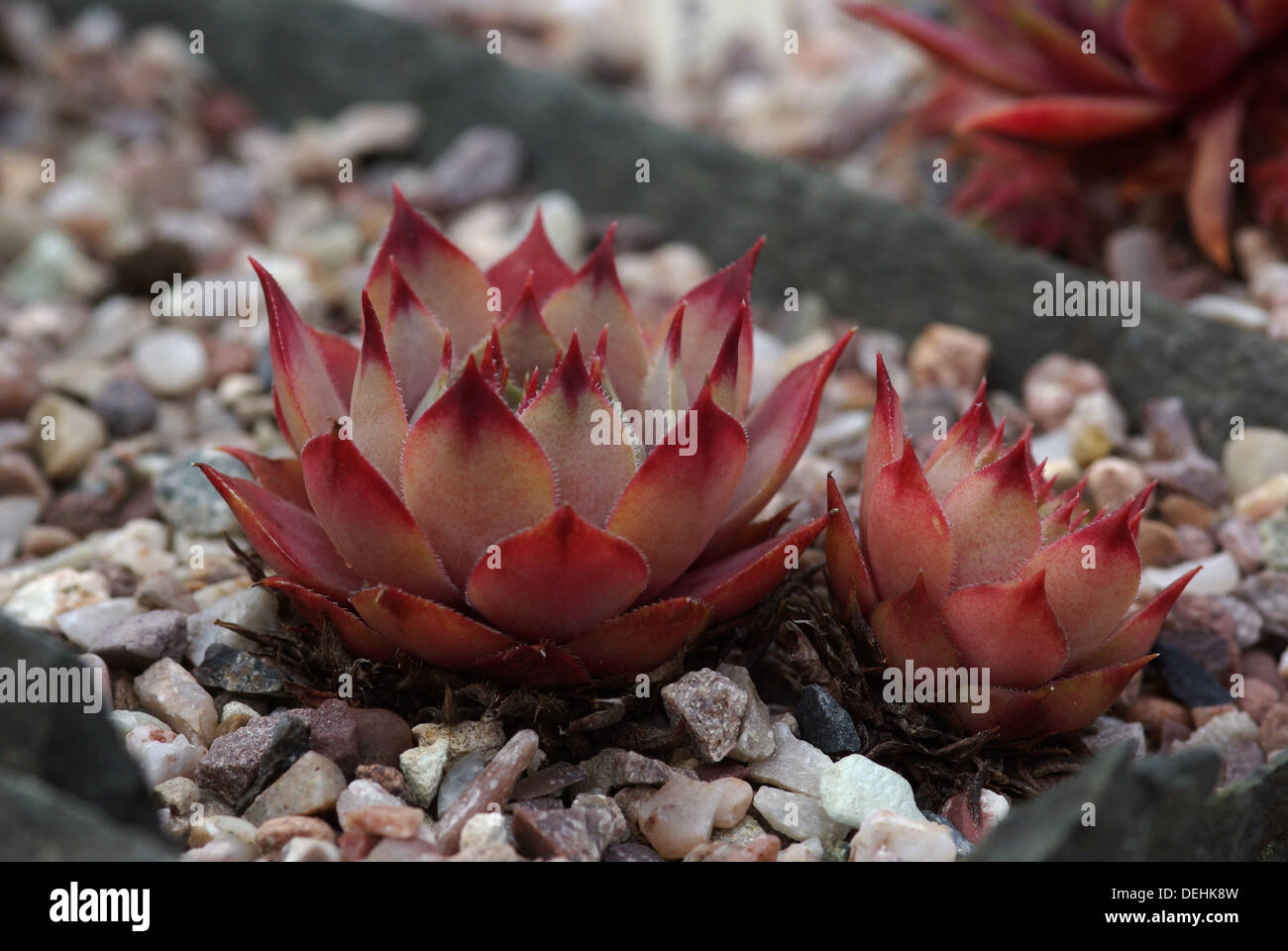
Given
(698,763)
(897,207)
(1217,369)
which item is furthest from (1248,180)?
(698,763)

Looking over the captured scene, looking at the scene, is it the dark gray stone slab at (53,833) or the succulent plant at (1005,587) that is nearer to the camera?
the dark gray stone slab at (53,833)

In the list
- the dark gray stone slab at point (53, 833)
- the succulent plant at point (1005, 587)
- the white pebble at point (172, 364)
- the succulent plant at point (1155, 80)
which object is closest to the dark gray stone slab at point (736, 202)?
the succulent plant at point (1155, 80)

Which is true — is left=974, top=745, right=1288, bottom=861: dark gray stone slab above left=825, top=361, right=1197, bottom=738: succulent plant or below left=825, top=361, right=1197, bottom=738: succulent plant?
below

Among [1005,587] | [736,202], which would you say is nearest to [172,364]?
[736,202]

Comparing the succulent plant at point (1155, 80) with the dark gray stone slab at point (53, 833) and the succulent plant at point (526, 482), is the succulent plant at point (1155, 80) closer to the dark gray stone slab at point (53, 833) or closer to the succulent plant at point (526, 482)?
the succulent plant at point (526, 482)

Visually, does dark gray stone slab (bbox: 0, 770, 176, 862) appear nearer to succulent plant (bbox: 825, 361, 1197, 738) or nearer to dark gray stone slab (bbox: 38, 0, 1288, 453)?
succulent plant (bbox: 825, 361, 1197, 738)

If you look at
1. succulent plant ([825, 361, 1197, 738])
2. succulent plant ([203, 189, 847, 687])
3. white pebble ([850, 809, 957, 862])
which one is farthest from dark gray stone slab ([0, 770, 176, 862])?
succulent plant ([825, 361, 1197, 738])
